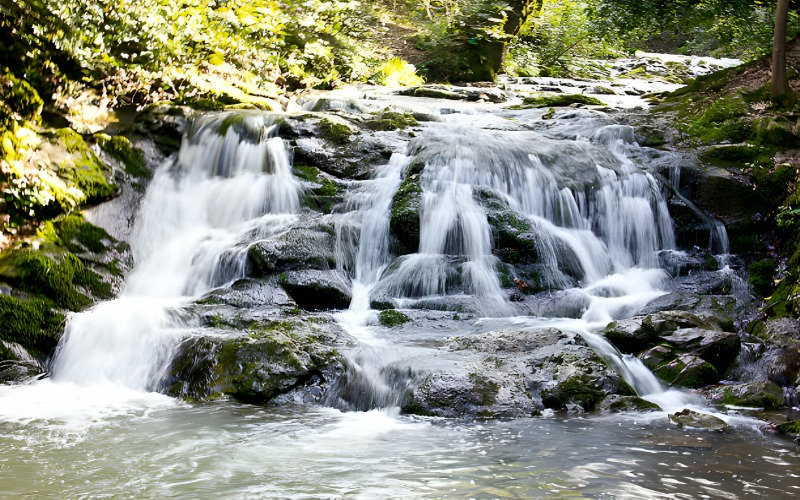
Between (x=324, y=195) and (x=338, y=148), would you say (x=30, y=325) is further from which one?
(x=338, y=148)

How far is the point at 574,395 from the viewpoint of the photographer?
506 cm

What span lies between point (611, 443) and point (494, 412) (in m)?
1.02

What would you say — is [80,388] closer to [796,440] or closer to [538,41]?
[796,440]

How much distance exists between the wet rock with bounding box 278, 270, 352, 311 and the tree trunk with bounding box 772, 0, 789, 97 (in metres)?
7.74

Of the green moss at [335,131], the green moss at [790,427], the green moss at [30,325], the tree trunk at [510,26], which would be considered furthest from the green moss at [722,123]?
the green moss at [30,325]

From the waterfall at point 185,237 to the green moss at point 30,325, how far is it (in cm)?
18

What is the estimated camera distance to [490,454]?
12.6ft

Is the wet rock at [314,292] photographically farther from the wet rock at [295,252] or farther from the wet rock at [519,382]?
the wet rock at [519,382]

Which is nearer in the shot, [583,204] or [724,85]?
[583,204]

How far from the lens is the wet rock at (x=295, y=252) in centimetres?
763

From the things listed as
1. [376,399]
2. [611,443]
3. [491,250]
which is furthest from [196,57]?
[611,443]

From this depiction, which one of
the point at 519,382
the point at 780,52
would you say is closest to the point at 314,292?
the point at 519,382

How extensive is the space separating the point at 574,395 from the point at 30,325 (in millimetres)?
5405

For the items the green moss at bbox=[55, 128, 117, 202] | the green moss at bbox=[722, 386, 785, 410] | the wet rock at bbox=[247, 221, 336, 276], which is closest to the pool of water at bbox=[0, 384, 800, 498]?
the green moss at bbox=[722, 386, 785, 410]
